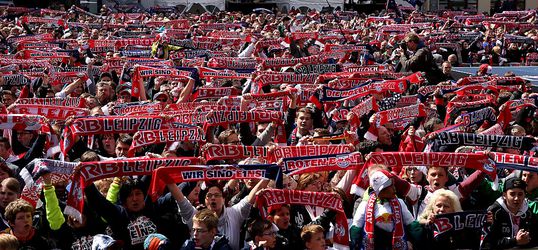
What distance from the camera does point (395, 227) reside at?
8016mm

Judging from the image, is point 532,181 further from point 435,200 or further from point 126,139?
point 126,139

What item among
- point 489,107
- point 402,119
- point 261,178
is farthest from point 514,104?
point 261,178

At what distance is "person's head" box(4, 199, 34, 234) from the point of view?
25.7 ft

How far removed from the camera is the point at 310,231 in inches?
308

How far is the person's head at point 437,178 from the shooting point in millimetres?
9047

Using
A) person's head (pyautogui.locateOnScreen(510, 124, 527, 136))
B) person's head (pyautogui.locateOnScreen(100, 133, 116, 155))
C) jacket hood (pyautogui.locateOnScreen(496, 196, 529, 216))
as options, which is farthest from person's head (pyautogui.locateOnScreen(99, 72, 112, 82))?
jacket hood (pyautogui.locateOnScreen(496, 196, 529, 216))

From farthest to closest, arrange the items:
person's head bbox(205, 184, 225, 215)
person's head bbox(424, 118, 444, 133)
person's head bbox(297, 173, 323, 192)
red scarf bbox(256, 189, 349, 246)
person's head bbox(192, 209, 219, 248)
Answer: person's head bbox(424, 118, 444, 133), person's head bbox(297, 173, 323, 192), person's head bbox(205, 184, 225, 215), red scarf bbox(256, 189, 349, 246), person's head bbox(192, 209, 219, 248)

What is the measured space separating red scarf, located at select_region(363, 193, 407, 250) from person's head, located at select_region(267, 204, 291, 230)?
→ 0.61 metres

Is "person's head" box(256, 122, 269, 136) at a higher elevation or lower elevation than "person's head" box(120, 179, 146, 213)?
lower

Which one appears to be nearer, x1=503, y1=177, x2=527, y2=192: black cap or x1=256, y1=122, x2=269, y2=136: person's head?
x1=503, y1=177, x2=527, y2=192: black cap

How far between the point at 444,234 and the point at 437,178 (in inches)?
43.7

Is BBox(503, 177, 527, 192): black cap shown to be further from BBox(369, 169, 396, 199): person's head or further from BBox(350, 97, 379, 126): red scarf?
BBox(350, 97, 379, 126): red scarf

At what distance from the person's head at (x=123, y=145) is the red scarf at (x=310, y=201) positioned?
9.91ft

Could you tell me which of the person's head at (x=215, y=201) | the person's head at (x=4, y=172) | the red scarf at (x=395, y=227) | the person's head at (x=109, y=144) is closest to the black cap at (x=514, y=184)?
the red scarf at (x=395, y=227)
